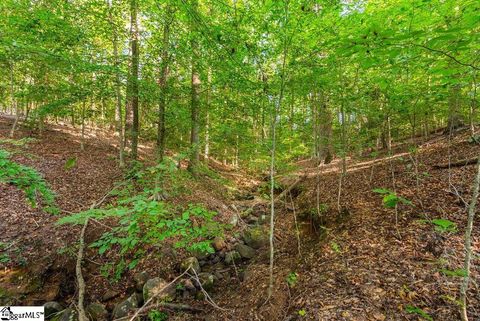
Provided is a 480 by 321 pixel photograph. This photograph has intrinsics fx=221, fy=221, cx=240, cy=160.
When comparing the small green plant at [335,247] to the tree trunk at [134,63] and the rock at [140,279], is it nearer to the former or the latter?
the rock at [140,279]

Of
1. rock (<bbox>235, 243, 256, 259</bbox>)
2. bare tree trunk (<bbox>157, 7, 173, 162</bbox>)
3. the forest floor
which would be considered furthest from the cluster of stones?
bare tree trunk (<bbox>157, 7, 173, 162</bbox>)

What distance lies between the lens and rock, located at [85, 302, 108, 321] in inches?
176

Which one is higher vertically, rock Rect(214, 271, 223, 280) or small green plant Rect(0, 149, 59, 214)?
small green plant Rect(0, 149, 59, 214)

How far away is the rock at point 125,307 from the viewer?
4.48m

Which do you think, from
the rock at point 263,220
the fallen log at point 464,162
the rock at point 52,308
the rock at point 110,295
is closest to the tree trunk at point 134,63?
the rock at point 110,295

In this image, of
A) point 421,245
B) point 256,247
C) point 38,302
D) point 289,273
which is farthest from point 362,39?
point 38,302

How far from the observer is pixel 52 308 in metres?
4.62

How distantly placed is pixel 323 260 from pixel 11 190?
33.6 ft

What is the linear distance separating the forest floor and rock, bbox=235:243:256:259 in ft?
0.94

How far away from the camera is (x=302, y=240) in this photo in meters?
5.98

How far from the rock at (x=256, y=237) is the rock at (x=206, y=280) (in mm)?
1747

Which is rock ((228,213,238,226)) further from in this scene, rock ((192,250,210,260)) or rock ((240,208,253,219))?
rock ((192,250,210,260))

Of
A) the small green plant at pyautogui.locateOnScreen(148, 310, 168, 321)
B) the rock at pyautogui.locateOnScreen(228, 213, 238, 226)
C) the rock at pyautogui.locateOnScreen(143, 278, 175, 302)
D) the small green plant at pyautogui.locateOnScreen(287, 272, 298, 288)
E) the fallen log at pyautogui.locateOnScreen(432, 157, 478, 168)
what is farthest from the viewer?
the rock at pyautogui.locateOnScreen(228, 213, 238, 226)

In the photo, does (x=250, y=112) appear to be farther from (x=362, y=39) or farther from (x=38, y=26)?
(x=38, y=26)
